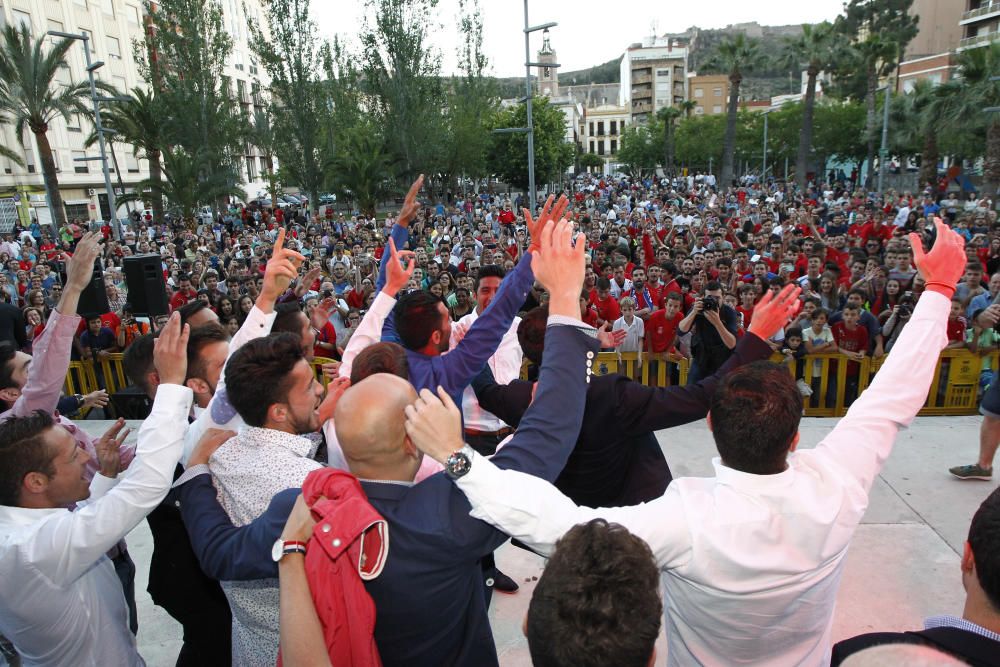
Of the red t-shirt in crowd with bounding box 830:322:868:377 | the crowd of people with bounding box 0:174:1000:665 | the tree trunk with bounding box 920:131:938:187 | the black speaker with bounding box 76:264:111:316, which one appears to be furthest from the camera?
the tree trunk with bounding box 920:131:938:187

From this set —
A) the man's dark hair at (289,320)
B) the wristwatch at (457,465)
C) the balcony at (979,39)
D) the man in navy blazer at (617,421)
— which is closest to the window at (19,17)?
the man's dark hair at (289,320)

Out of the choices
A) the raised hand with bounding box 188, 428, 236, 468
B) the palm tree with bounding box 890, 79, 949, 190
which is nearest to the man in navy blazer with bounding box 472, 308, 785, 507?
the raised hand with bounding box 188, 428, 236, 468

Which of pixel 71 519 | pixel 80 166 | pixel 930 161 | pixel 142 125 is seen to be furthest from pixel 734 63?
pixel 71 519

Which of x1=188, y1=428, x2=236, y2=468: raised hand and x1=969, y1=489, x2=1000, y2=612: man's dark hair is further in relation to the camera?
x1=188, y1=428, x2=236, y2=468: raised hand

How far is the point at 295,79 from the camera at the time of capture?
31844mm

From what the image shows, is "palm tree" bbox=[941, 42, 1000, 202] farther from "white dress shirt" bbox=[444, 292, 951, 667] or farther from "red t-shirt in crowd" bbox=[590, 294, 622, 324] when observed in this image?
"white dress shirt" bbox=[444, 292, 951, 667]

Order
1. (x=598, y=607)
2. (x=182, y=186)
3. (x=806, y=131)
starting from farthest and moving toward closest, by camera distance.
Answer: (x=806, y=131), (x=182, y=186), (x=598, y=607)

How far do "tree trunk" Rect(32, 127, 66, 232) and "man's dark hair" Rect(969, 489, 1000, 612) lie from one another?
96.7 feet

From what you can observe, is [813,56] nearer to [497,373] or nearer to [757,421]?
[497,373]

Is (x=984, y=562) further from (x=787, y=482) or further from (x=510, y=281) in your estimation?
(x=510, y=281)

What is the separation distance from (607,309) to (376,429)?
627 centimetres

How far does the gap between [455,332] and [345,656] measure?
315 centimetres

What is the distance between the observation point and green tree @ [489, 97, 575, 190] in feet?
162

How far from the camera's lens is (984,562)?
1.35 meters
